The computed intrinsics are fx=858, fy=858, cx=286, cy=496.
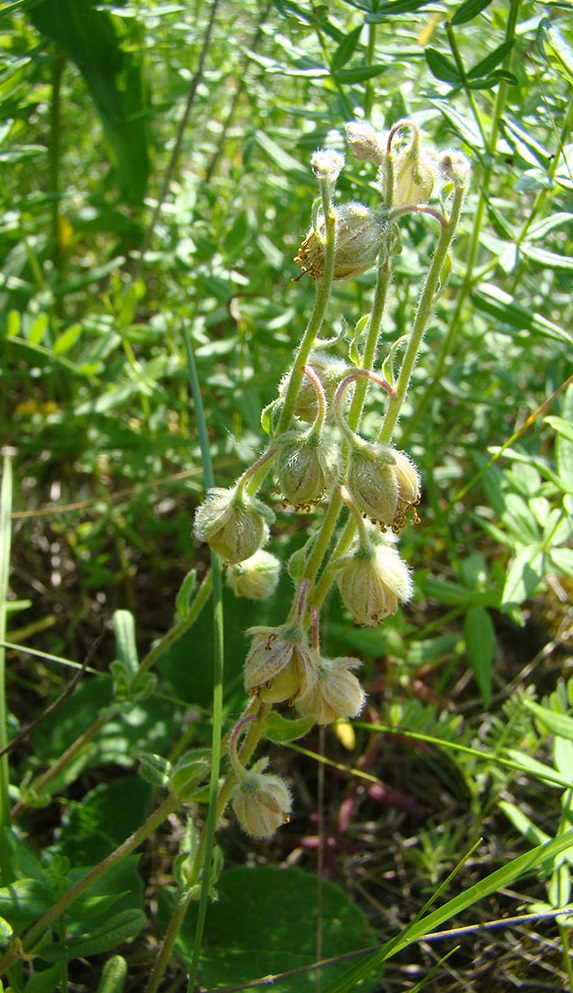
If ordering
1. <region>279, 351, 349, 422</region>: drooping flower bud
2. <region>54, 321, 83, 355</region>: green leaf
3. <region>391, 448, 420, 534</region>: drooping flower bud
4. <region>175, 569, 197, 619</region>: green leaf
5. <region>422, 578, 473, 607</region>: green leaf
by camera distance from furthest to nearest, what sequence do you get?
<region>54, 321, 83, 355</region>: green leaf, <region>422, 578, 473, 607</region>: green leaf, <region>175, 569, 197, 619</region>: green leaf, <region>279, 351, 349, 422</region>: drooping flower bud, <region>391, 448, 420, 534</region>: drooping flower bud

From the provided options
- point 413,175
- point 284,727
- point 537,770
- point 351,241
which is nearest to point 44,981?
point 284,727

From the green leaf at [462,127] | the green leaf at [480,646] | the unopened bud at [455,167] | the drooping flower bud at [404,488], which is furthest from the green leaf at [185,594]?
the green leaf at [462,127]

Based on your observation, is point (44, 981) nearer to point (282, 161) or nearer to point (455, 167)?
point (455, 167)

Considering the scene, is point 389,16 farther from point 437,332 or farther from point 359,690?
point 359,690

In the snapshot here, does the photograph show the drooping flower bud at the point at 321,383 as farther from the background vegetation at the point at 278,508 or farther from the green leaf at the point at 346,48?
the green leaf at the point at 346,48

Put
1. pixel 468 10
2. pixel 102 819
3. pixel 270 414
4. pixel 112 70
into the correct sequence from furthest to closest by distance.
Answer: pixel 112 70 → pixel 102 819 → pixel 468 10 → pixel 270 414

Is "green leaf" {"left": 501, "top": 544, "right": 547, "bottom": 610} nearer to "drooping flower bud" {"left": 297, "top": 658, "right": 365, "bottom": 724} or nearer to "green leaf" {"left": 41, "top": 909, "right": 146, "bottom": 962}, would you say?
"drooping flower bud" {"left": 297, "top": 658, "right": 365, "bottom": 724}

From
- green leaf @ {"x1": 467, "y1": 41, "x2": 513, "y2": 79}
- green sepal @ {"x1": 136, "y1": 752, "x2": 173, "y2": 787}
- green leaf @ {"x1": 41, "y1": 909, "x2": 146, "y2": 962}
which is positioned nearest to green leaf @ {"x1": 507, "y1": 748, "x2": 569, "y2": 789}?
green sepal @ {"x1": 136, "y1": 752, "x2": 173, "y2": 787}
